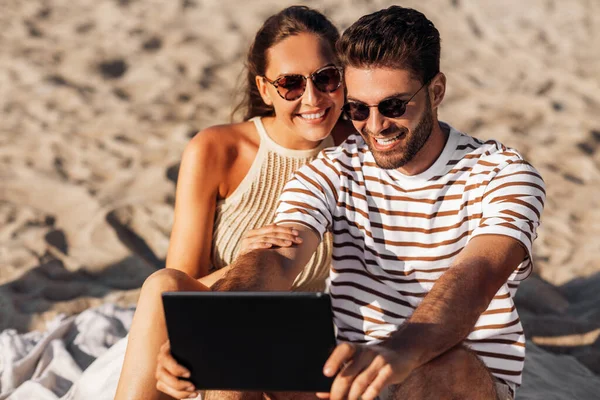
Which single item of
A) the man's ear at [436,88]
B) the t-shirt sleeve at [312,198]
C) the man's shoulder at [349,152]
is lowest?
the t-shirt sleeve at [312,198]

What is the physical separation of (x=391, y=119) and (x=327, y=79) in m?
0.60

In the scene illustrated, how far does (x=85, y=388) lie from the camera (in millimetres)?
3229

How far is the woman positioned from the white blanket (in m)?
0.61

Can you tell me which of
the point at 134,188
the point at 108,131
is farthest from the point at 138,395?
the point at 108,131

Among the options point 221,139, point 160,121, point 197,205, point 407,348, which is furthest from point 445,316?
point 160,121

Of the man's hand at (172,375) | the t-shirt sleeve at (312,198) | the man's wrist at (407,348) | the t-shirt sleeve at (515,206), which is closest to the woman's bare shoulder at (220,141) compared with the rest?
the t-shirt sleeve at (312,198)

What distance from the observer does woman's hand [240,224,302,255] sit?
2.52m

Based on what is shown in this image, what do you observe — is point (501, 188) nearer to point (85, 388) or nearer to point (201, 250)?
point (201, 250)

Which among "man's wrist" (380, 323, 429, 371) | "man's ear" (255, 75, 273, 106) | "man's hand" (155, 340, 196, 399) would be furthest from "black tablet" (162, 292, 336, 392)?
"man's ear" (255, 75, 273, 106)

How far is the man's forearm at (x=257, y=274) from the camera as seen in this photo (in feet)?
7.72

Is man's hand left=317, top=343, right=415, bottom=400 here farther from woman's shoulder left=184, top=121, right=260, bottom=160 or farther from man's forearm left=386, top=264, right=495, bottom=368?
woman's shoulder left=184, top=121, right=260, bottom=160

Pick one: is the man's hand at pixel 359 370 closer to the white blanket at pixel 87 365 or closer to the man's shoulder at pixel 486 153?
the man's shoulder at pixel 486 153

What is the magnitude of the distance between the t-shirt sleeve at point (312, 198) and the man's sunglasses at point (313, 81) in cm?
44

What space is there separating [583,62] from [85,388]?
7.05m
